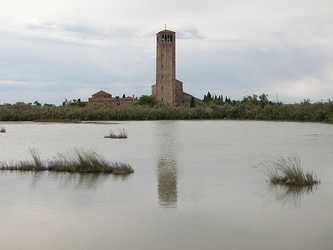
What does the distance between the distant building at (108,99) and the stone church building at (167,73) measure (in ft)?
24.8

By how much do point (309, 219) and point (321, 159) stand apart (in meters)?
11.9

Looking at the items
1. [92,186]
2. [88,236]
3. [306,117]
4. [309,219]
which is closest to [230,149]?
[92,186]

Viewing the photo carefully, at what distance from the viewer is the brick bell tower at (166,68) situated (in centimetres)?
11238

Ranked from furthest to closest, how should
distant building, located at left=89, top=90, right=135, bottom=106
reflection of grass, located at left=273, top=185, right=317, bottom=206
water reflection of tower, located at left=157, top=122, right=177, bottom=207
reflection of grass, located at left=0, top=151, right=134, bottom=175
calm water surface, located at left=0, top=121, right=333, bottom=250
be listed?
distant building, located at left=89, top=90, right=135, bottom=106
reflection of grass, located at left=0, top=151, right=134, bottom=175
water reflection of tower, located at left=157, top=122, right=177, bottom=207
reflection of grass, located at left=273, top=185, right=317, bottom=206
calm water surface, located at left=0, top=121, right=333, bottom=250

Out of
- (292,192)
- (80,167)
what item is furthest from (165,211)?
(80,167)

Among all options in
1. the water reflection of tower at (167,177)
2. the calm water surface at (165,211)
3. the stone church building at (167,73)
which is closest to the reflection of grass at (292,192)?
the calm water surface at (165,211)

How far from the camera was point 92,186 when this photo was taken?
15297mm

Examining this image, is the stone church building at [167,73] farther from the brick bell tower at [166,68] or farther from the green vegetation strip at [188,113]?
the green vegetation strip at [188,113]

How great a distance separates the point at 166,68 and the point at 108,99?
16.6m

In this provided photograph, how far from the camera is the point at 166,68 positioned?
11525cm

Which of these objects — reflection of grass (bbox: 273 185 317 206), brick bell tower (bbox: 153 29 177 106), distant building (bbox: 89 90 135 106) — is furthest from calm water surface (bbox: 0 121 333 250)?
distant building (bbox: 89 90 135 106)

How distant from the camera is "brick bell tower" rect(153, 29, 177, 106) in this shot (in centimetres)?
11238

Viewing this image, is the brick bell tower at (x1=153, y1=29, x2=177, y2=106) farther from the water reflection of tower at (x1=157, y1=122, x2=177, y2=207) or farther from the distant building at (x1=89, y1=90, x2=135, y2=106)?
the water reflection of tower at (x1=157, y1=122, x2=177, y2=207)

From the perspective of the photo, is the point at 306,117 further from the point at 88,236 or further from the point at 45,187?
the point at 88,236
